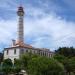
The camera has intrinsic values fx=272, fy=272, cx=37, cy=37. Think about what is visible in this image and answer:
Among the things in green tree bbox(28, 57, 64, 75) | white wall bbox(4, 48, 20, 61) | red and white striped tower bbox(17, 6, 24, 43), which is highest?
red and white striped tower bbox(17, 6, 24, 43)

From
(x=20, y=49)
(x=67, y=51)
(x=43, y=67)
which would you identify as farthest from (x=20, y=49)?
(x=43, y=67)

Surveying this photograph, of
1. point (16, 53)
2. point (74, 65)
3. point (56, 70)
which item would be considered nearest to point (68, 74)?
point (74, 65)

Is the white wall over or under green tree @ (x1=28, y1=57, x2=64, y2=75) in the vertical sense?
over

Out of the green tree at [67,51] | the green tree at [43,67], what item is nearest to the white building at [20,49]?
the green tree at [67,51]

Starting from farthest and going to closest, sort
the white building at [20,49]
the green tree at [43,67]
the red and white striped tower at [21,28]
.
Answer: the red and white striped tower at [21,28] < the white building at [20,49] < the green tree at [43,67]

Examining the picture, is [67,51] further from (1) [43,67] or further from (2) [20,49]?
(1) [43,67]

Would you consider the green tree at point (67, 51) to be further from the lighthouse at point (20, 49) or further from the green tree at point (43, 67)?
the green tree at point (43, 67)

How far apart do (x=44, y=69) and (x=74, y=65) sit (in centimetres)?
1146

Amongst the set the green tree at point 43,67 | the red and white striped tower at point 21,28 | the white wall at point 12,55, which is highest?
the red and white striped tower at point 21,28

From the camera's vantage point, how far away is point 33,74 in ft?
112

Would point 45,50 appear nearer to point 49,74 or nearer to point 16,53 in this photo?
point 16,53

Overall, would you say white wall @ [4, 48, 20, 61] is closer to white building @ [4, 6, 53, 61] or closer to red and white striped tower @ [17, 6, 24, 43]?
white building @ [4, 6, 53, 61]

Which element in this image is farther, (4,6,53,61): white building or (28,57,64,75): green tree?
(4,6,53,61): white building

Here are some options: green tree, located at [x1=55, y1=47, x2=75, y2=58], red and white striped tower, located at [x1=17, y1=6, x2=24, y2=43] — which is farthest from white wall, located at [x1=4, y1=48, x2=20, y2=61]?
green tree, located at [x1=55, y1=47, x2=75, y2=58]
